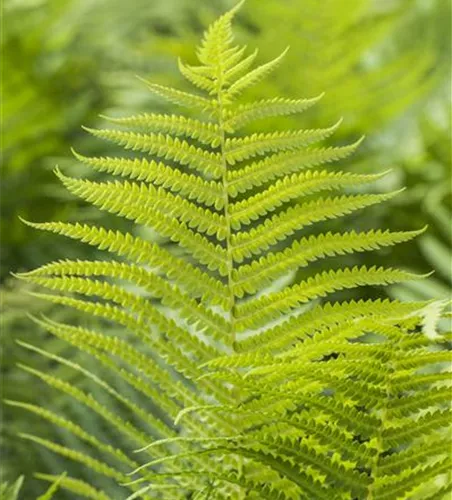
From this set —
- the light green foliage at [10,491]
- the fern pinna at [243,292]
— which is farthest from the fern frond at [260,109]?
the light green foliage at [10,491]

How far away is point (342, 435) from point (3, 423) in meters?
0.47

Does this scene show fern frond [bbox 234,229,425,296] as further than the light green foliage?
No

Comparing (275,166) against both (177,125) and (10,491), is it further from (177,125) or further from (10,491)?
(10,491)

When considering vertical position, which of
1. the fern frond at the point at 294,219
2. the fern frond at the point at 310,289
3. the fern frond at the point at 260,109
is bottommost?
the fern frond at the point at 310,289

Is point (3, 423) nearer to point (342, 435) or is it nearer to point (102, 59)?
point (342, 435)

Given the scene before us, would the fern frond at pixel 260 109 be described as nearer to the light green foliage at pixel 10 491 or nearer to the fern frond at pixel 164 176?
the fern frond at pixel 164 176

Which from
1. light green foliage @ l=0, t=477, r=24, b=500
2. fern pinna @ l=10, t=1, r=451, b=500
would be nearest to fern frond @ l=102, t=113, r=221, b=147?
fern pinna @ l=10, t=1, r=451, b=500

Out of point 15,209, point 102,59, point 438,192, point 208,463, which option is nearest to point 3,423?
point 208,463

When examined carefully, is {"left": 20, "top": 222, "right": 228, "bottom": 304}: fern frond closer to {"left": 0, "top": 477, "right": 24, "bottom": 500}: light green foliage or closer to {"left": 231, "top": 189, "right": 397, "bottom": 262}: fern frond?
{"left": 231, "top": 189, "right": 397, "bottom": 262}: fern frond

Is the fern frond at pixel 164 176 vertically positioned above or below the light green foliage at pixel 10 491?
above

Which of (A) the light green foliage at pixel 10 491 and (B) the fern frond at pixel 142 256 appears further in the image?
(A) the light green foliage at pixel 10 491

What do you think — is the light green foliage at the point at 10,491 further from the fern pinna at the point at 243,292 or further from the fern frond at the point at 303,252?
the fern frond at the point at 303,252

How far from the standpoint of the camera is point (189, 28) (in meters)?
2.15

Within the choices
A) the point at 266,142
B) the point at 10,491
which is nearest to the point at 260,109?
the point at 266,142
